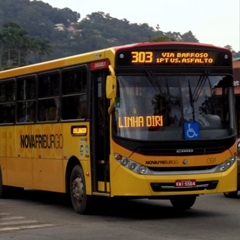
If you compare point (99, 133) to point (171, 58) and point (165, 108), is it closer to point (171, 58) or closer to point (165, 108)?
point (165, 108)

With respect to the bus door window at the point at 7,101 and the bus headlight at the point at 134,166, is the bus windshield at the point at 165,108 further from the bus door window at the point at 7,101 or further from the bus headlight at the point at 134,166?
the bus door window at the point at 7,101

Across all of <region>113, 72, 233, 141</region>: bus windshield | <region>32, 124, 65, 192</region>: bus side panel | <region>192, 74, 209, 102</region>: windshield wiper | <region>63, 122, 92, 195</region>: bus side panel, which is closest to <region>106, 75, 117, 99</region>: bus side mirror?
<region>113, 72, 233, 141</region>: bus windshield

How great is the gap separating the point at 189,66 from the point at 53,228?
3822 millimetres

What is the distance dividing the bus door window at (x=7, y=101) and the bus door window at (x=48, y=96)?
73.1 inches

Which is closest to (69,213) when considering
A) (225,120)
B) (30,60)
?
(225,120)

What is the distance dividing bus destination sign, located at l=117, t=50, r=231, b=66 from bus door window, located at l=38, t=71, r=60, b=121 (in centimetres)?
265

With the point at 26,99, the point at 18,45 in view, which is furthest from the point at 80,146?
the point at 18,45

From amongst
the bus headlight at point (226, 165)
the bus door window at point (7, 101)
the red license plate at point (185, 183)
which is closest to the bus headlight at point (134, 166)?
the red license plate at point (185, 183)

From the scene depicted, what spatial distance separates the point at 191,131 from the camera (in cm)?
1419

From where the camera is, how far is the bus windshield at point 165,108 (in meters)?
14.1

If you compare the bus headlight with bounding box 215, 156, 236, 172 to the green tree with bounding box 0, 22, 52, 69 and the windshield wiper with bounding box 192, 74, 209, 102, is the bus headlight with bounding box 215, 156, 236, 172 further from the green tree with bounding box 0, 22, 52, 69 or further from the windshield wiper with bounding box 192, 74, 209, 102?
the green tree with bounding box 0, 22, 52, 69

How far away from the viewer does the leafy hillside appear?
135 meters

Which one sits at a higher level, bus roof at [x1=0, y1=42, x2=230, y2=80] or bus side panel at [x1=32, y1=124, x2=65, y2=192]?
bus roof at [x1=0, y1=42, x2=230, y2=80]

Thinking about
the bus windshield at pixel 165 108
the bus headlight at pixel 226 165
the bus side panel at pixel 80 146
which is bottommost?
the bus headlight at pixel 226 165
